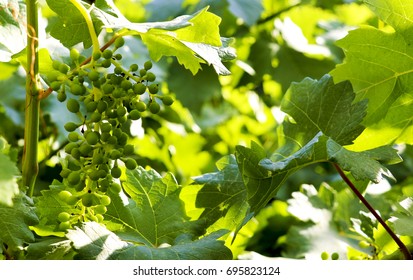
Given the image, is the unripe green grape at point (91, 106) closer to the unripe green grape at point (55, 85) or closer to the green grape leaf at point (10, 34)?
the unripe green grape at point (55, 85)

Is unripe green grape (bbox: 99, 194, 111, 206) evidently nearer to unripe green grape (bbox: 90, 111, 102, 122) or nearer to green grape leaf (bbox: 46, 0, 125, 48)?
unripe green grape (bbox: 90, 111, 102, 122)

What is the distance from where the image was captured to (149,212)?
94 cm

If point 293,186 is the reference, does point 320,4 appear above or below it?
above

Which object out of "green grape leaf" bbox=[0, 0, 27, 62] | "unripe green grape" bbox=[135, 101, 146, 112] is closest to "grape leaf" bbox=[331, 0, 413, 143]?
"unripe green grape" bbox=[135, 101, 146, 112]

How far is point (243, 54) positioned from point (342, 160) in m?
1.47

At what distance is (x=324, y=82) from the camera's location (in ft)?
3.38

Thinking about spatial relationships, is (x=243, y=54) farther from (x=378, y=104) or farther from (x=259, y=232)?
(x=378, y=104)

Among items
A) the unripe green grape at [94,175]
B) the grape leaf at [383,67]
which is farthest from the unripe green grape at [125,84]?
the grape leaf at [383,67]

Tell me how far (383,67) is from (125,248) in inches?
18.6

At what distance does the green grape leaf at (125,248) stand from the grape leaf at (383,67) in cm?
34

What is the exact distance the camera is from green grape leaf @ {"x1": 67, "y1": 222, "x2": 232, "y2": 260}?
79 centimetres

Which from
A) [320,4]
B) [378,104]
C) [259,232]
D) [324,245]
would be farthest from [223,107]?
[378,104]

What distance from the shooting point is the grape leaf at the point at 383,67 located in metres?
1.04

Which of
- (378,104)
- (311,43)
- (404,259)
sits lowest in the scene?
(311,43)
